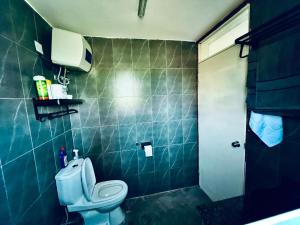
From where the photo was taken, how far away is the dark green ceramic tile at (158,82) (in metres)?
1.99

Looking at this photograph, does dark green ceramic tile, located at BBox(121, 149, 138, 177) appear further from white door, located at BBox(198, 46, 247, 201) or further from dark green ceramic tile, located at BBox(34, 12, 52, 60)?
dark green ceramic tile, located at BBox(34, 12, 52, 60)

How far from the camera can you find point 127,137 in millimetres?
1997

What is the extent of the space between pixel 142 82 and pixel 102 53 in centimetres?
65

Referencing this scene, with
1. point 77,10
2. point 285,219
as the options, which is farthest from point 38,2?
point 285,219

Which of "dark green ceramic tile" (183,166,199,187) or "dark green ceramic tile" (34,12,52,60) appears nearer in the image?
"dark green ceramic tile" (34,12,52,60)

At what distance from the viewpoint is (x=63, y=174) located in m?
1.38

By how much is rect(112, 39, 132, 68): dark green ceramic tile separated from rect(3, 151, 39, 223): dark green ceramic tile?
1390 millimetres

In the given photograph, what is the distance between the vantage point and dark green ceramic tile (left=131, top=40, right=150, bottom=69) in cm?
190

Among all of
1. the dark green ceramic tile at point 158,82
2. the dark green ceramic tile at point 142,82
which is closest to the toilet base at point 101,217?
the dark green ceramic tile at point 142,82

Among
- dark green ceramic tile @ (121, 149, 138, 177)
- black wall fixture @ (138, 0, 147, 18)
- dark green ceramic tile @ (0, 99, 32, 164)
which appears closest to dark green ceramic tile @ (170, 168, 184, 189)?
dark green ceramic tile @ (121, 149, 138, 177)

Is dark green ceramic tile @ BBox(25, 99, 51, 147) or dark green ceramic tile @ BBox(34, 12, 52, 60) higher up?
dark green ceramic tile @ BBox(34, 12, 52, 60)

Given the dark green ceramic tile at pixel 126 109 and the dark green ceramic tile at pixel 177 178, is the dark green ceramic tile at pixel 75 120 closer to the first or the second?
the dark green ceramic tile at pixel 126 109

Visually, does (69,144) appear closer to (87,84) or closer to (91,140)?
(91,140)

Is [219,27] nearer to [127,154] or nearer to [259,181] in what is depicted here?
[259,181]
